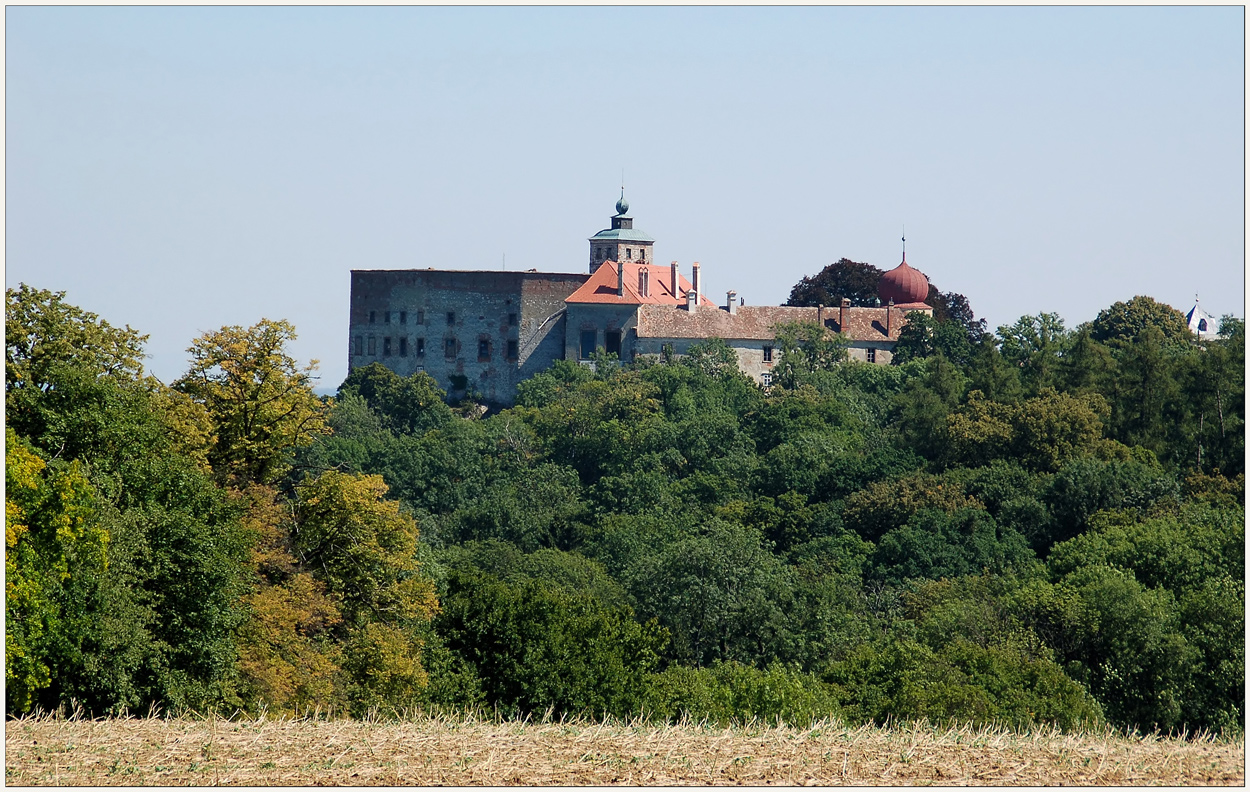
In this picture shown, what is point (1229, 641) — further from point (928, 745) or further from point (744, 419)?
point (744, 419)

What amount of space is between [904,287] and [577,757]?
A: 2496 inches

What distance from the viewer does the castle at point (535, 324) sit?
7038cm

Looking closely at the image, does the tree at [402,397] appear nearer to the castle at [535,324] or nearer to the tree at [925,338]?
the castle at [535,324]

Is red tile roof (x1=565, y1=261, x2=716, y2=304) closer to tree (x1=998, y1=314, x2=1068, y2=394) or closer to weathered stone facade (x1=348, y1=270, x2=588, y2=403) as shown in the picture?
weathered stone facade (x1=348, y1=270, x2=588, y2=403)

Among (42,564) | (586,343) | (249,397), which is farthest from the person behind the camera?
(586,343)

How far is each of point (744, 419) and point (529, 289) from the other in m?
11.1

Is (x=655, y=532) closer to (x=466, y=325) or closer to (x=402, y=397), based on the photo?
(x=402, y=397)

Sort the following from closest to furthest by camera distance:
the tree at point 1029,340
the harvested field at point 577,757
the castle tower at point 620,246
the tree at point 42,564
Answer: the harvested field at point 577,757, the tree at point 42,564, the tree at point 1029,340, the castle tower at point 620,246

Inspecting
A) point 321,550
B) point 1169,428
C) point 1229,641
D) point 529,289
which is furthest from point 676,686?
point 529,289

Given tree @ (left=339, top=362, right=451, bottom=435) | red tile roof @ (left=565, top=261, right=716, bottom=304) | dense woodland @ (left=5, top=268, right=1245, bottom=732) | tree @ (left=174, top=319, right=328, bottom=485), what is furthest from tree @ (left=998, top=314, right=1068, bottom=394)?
tree @ (left=174, top=319, right=328, bottom=485)

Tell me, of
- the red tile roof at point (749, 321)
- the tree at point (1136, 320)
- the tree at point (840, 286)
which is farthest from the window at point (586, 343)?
the tree at point (1136, 320)

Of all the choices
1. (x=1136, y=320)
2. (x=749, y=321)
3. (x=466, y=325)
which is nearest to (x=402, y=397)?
(x=466, y=325)

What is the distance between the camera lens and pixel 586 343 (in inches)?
2768

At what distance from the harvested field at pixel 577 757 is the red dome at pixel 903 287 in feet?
200
